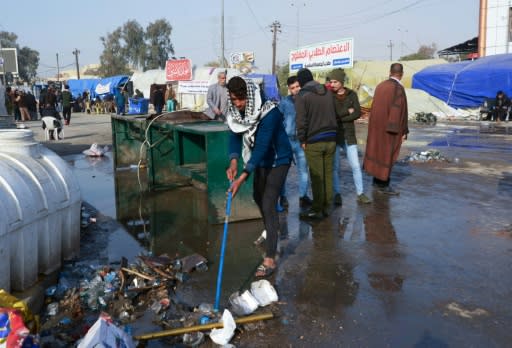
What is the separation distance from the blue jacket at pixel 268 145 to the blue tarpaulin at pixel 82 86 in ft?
130

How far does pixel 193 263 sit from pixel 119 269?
69 cm

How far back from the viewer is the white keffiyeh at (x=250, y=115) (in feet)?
14.1

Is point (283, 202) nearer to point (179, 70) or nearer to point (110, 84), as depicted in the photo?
point (179, 70)

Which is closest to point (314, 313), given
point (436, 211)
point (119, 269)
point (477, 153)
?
point (119, 269)

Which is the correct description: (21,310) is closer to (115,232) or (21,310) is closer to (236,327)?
(236,327)

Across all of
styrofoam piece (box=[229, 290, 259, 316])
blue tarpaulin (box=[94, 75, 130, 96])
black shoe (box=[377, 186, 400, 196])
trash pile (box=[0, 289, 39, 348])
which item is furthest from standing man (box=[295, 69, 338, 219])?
blue tarpaulin (box=[94, 75, 130, 96])

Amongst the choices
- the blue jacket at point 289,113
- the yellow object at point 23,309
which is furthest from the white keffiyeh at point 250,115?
the yellow object at point 23,309

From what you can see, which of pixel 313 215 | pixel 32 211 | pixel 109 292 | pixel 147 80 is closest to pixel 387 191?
pixel 313 215

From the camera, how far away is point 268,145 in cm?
428

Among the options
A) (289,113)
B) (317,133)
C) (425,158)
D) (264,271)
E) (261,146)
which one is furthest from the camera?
(425,158)

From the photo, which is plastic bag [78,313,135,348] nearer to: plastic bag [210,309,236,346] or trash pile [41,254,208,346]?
trash pile [41,254,208,346]

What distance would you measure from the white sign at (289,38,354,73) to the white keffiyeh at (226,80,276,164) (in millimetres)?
22976

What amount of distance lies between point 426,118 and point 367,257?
21.4 metres

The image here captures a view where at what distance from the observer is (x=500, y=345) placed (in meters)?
3.20
